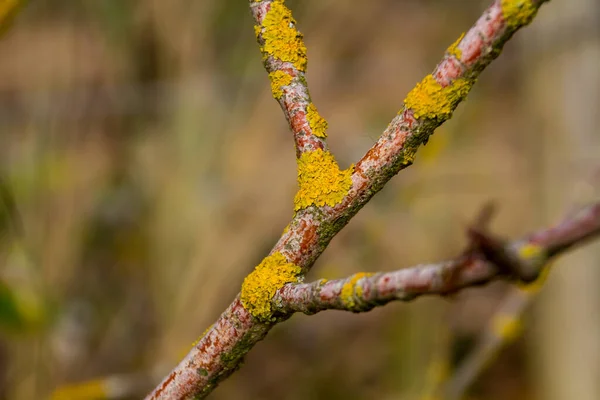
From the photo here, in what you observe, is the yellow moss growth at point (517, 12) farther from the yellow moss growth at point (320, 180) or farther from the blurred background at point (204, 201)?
the blurred background at point (204, 201)

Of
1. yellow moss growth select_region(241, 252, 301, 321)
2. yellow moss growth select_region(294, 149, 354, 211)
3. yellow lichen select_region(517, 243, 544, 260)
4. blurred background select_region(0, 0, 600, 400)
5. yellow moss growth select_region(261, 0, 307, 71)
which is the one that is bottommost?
yellow lichen select_region(517, 243, 544, 260)

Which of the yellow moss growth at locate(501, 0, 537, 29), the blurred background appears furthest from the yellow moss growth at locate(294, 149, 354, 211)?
the blurred background

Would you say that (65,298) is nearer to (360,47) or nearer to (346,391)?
(346,391)

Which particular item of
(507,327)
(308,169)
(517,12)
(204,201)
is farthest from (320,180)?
(204,201)

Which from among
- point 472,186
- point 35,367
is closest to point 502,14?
point 35,367

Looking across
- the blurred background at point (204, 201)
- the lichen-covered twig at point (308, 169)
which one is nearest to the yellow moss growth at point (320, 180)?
the lichen-covered twig at point (308, 169)

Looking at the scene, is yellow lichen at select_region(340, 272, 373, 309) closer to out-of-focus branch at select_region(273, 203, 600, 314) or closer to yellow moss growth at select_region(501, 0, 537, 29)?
out-of-focus branch at select_region(273, 203, 600, 314)
